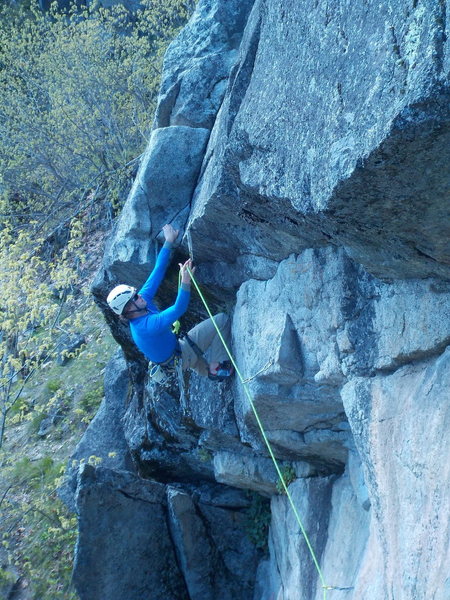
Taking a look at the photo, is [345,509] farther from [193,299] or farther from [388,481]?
[193,299]

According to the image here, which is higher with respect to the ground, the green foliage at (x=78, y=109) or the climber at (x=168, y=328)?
the green foliage at (x=78, y=109)

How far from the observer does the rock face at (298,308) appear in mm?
3838

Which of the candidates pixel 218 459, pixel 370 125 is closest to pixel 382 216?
pixel 370 125

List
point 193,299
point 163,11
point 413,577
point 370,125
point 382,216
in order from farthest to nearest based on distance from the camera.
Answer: point 163,11 → point 193,299 → point 413,577 → point 382,216 → point 370,125

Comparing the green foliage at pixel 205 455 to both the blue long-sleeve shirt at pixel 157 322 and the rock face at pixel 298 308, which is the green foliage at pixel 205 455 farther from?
the blue long-sleeve shirt at pixel 157 322

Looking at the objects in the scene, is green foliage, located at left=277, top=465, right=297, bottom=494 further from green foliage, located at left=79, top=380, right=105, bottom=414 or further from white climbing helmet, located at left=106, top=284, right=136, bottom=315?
green foliage, located at left=79, top=380, right=105, bottom=414

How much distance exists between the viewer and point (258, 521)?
10320 millimetres

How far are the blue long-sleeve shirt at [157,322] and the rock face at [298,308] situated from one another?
43cm

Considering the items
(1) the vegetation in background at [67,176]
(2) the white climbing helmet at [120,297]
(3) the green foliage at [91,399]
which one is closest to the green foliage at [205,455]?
(2) the white climbing helmet at [120,297]

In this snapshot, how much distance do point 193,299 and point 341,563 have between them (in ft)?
11.8

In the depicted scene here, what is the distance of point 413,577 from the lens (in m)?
4.92

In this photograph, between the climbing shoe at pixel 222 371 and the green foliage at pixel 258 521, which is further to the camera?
the green foliage at pixel 258 521

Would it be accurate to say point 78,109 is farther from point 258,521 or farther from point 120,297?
point 258,521

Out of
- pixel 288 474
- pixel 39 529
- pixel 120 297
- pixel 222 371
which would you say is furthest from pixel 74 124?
pixel 288 474
